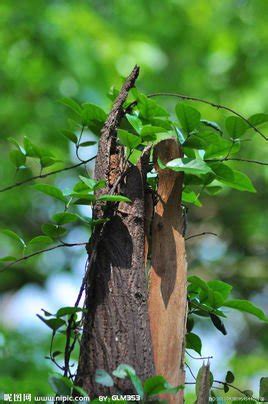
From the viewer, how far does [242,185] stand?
1031mm

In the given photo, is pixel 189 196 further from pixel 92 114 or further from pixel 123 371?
pixel 123 371

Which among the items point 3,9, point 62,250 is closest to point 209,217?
point 62,250

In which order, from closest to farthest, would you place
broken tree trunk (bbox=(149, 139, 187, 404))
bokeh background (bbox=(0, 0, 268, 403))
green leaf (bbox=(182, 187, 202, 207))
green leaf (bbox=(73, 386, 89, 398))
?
green leaf (bbox=(73, 386, 89, 398))
broken tree trunk (bbox=(149, 139, 187, 404))
green leaf (bbox=(182, 187, 202, 207))
bokeh background (bbox=(0, 0, 268, 403))

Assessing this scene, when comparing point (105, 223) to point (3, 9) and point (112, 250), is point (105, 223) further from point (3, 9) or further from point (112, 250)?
point (3, 9)

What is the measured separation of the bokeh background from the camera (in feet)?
11.1

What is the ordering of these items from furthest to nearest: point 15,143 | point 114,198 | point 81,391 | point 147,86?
point 147,86 → point 15,143 → point 114,198 → point 81,391

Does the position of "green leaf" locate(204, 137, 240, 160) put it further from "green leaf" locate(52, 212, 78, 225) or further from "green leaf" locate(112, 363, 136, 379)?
"green leaf" locate(112, 363, 136, 379)

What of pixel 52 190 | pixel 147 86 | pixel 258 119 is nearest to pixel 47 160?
pixel 52 190

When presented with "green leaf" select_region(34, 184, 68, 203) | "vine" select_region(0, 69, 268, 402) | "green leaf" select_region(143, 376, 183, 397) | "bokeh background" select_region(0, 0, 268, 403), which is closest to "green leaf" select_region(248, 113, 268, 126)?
"vine" select_region(0, 69, 268, 402)

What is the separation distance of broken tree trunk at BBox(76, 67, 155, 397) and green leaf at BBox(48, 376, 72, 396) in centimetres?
4

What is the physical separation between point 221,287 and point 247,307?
6 centimetres

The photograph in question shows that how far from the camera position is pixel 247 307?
96 centimetres

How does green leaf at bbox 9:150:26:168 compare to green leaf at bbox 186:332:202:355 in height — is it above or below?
above

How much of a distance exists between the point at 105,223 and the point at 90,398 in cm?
26
